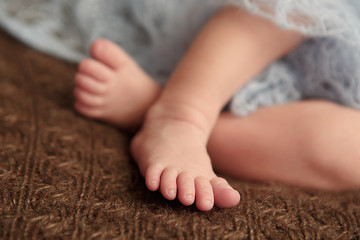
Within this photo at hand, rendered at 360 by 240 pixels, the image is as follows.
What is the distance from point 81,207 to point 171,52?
18.2 inches

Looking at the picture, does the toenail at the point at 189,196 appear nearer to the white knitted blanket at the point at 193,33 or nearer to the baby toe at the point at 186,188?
the baby toe at the point at 186,188

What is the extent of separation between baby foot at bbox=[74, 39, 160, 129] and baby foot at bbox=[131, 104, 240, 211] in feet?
0.30

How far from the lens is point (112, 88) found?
795 mm

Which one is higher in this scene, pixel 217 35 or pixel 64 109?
pixel 217 35

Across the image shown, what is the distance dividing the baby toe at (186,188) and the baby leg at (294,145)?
173 millimetres

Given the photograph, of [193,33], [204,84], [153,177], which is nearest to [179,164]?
[153,177]

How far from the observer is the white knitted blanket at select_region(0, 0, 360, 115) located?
0.69 metres

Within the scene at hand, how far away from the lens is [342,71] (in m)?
0.76

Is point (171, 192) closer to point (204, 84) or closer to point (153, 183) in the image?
point (153, 183)

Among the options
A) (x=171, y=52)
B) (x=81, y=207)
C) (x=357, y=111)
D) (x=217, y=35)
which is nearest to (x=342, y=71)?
(x=357, y=111)

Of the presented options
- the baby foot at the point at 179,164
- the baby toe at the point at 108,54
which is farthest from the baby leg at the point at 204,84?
the baby toe at the point at 108,54

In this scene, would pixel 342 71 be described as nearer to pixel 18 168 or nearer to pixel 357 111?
pixel 357 111

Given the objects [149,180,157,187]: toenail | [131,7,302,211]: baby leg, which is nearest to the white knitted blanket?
[131,7,302,211]: baby leg

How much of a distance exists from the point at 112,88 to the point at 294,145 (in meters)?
0.33
